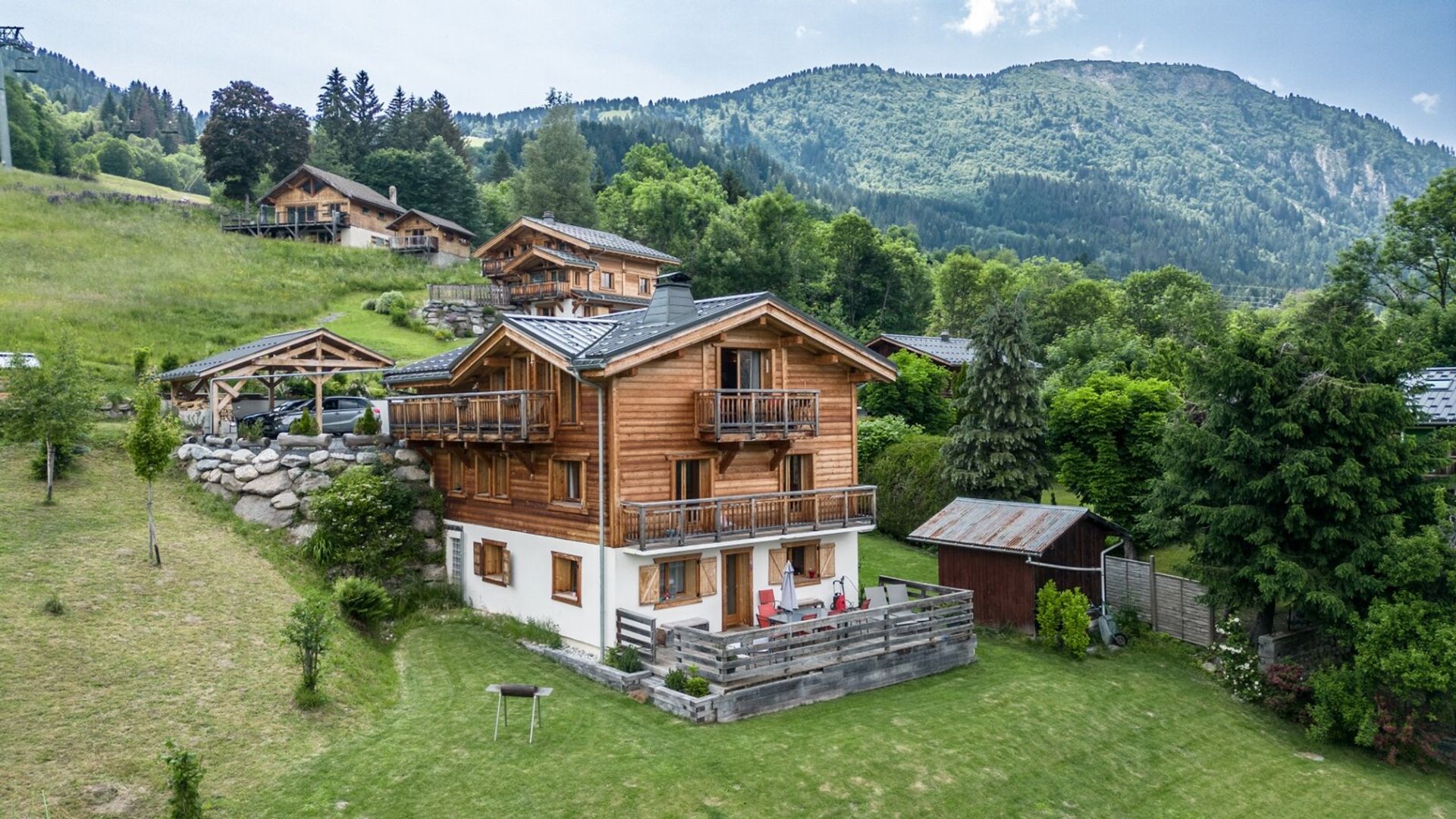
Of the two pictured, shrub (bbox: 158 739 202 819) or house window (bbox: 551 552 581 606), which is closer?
shrub (bbox: 158 739 202 819)

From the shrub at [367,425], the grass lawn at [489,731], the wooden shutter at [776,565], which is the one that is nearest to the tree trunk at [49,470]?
the grass lawn at [489,731]

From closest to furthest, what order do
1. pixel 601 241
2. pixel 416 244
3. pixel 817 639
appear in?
pixel 817 639
pixel 601 241
pixel 416 244

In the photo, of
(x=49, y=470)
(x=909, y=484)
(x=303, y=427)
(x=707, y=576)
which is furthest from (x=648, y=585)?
(x=909, y=484)

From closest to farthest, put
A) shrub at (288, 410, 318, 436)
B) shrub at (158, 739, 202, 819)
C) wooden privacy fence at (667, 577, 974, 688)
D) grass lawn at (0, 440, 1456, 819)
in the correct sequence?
shrub at (158, 739, 202, 819) < grass lawn at (0, 440, 1456, 819) < wooden privacy fence at (667, 577, 974, 688) < shrub at (288, 410, 318, 436)

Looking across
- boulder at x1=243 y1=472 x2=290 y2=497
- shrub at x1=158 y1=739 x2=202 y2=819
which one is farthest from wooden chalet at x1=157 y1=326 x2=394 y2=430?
shrub at x1=158 y1=739 x2=202 y2=819

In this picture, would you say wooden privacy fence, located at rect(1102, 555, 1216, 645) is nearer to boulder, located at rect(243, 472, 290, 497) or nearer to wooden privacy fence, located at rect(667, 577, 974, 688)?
wooden privacy fence, located at rect(667, 577, 974, 688)

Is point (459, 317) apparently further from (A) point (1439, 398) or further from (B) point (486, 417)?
(A) point (1439, 398)

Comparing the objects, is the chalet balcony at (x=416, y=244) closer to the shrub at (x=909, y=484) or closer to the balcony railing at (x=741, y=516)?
the shrub at (x=909, y=484)

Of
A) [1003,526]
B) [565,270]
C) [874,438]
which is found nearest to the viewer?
[1003,526]
